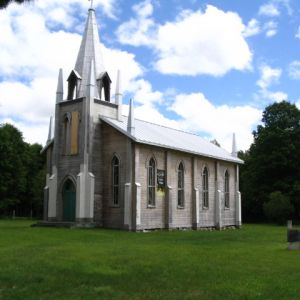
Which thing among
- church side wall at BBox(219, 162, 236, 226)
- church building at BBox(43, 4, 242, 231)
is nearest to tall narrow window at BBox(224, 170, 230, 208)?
church side wall at BBox(219, 162, 236, 226)

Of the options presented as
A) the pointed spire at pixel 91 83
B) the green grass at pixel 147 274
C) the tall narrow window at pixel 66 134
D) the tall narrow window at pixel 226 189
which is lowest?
the green grass at pixel 147 274

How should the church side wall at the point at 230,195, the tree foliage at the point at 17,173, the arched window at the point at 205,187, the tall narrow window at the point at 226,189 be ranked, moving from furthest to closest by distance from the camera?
the tree foliage at the point at 17,173, the tall narrow window at the point at 226,189, the church side wall at the point at 230,195, the arched window at the point at 205,187

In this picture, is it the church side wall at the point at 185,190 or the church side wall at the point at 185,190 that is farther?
the church side wall at the point at 185,190

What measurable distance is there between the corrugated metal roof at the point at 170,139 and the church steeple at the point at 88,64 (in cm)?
280

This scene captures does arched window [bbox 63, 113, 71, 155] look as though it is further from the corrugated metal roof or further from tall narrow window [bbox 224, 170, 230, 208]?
tall narrow window [bbox 224, 170, 230, 208]

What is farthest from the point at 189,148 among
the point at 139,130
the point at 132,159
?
the point at 132,159

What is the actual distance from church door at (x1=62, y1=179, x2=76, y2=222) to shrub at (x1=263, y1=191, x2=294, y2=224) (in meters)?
22.7

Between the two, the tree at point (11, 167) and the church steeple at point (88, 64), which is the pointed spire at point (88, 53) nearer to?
the church steeple at point (88, 64)

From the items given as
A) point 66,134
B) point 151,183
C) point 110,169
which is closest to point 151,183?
point 151,183

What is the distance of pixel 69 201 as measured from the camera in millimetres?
32219

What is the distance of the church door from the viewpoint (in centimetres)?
3194

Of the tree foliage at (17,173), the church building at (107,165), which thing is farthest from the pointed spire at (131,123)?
the tree foliage at (17,173)

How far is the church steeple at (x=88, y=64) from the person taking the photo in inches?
1298

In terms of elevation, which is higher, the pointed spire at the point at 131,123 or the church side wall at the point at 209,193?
the pointed spire at the point at 131,123
